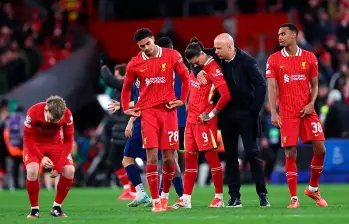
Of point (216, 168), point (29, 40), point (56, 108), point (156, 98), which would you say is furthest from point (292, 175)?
point (29, 40)

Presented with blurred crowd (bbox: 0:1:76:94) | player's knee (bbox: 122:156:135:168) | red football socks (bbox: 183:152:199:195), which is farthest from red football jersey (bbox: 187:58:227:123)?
blurred crowd (bbox: 0:1:76:94)

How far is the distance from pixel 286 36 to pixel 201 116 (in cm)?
170

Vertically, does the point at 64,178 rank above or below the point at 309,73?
below

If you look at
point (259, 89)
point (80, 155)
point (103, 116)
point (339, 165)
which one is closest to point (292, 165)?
point (259, 89)

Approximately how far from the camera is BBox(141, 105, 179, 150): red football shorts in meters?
16.5

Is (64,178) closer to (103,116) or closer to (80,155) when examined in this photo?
(80,155)

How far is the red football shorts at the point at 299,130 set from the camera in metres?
16.9

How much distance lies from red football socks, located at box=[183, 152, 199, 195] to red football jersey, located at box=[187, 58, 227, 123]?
0.53m

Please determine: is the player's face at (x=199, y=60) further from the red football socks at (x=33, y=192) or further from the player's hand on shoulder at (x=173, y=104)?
the red football socks at (x=33, y=192)

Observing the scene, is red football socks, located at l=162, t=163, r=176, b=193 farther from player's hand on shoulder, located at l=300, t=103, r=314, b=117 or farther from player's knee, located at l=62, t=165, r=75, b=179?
player's hand on shoulder, located at l=300, t=103, r=314, b=117

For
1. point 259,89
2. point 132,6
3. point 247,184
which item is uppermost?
point 132,6

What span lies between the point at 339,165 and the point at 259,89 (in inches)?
421

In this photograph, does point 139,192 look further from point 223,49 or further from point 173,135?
point 223,49

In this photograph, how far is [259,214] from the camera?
1532 cm
